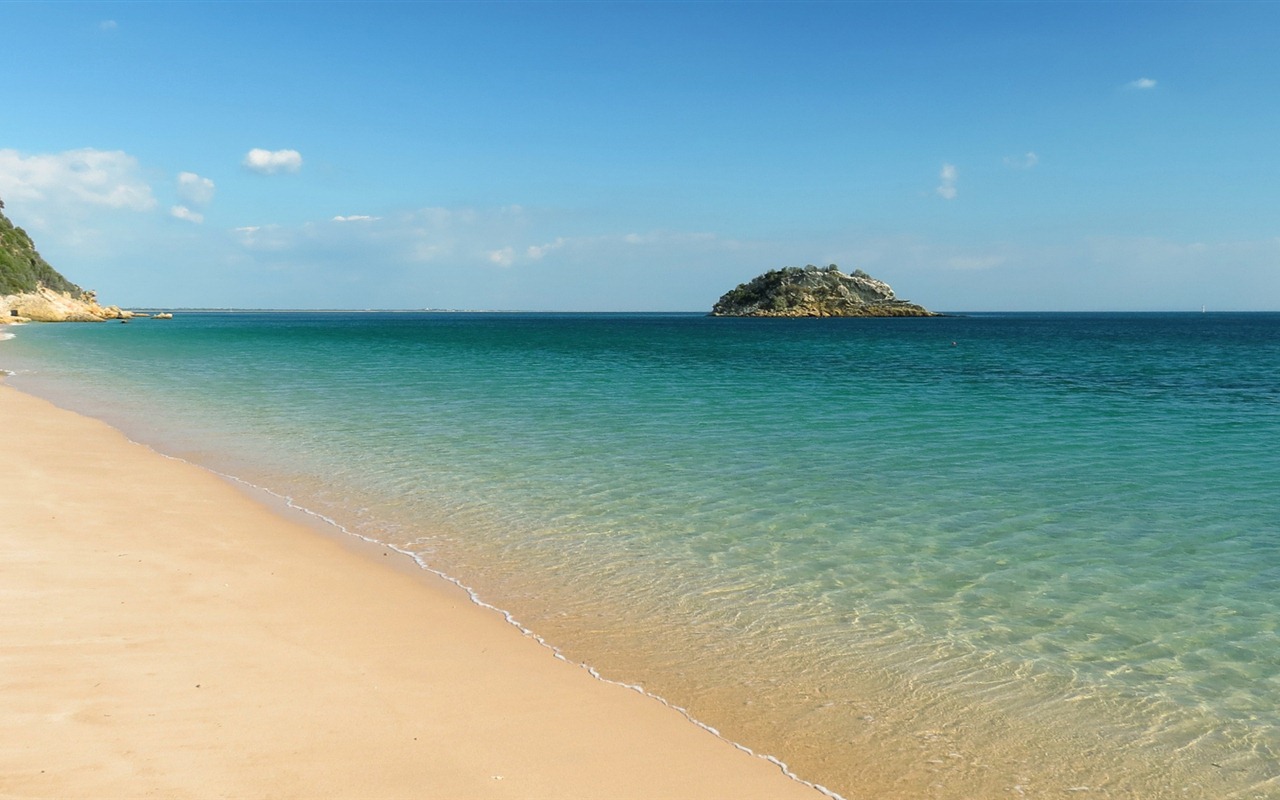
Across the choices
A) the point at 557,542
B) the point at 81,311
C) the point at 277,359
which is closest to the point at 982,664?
the point at 557,542

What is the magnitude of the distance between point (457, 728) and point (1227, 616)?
7266mm

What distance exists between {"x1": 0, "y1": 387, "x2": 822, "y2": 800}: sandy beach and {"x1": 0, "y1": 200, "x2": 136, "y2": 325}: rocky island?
371ft

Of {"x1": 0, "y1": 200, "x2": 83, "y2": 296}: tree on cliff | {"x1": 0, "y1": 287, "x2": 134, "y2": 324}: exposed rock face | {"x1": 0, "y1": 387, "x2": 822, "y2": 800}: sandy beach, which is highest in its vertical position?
{"x1": 0, "y1": 200, "x2": 83, "y2": 296}: tree on cliff

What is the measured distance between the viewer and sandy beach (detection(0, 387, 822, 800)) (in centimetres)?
452

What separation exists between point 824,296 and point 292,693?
191 m

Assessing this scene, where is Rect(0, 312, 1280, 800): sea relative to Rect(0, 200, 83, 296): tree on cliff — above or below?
below

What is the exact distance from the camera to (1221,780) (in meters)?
4.98

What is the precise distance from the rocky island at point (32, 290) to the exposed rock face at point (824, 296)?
136895 millimetres

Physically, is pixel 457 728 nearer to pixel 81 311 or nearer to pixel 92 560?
pixel 92 560

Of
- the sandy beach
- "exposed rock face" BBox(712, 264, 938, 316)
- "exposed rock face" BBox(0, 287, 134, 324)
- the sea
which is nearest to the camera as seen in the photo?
the sandy beach

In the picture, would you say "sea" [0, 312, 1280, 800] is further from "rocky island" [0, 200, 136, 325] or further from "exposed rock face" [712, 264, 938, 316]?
"exposed rock face" [712, 264, 938, 316]

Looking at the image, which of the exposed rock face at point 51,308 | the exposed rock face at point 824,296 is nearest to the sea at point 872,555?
the exposed rock face at point 51,308

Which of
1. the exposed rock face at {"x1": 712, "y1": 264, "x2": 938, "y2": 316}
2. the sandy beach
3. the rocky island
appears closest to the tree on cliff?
the rocky island

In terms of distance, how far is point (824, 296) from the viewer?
188875mm
